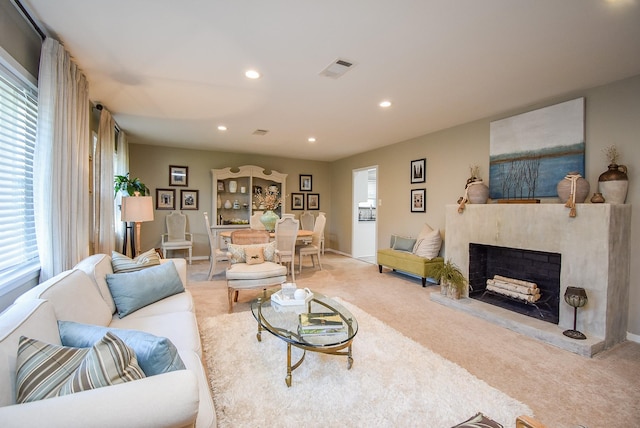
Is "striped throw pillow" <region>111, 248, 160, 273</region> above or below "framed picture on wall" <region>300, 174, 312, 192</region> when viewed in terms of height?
below

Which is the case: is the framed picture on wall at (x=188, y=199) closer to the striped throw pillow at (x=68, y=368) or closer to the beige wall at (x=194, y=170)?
the beige wall at (x=194, y=170)

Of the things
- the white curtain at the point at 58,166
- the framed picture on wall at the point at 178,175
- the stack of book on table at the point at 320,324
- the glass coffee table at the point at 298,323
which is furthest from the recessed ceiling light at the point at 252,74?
the framed picture on wall at the point at 178,175

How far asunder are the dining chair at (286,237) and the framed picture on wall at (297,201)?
9.87ft

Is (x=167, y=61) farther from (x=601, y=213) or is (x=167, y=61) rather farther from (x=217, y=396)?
(x=601, y=213)

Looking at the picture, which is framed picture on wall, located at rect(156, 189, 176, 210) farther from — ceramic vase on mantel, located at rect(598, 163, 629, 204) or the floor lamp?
ceramic vase on mantel, located at rect(598, 163, 629, 204)

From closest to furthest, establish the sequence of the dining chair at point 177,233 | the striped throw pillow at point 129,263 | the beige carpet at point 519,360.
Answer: the beige carpet at point 519,360
the striped throw pillow at point 129,263
the dining chair at point 177,233

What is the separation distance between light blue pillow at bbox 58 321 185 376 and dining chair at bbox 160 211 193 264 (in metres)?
4.99

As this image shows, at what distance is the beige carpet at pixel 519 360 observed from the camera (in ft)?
6.05

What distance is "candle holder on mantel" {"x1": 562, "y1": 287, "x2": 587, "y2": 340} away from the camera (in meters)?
2.63

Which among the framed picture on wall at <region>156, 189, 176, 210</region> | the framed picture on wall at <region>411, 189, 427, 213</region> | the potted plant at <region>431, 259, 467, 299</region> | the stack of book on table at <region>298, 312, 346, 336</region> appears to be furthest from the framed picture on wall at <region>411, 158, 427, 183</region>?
the framed picture on wall at <region>156, 189, 176, 210</region>

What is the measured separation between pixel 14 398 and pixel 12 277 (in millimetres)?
1310

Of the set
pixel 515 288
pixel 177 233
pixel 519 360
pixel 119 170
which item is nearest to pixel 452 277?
pixel 515 288

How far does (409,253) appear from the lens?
4.95m

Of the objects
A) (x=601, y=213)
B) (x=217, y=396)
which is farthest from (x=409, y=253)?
(x=217, y=396)
